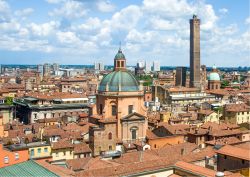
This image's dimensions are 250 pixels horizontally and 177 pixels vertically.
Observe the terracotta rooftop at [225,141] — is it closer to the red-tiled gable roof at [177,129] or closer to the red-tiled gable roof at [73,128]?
the red-tiled gable roof at [177,129]

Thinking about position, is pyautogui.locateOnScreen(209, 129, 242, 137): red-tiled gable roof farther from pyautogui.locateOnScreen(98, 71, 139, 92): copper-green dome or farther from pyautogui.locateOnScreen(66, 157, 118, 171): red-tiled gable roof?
pyautogui.locateOnScreen(66, 157, 118, 171): red-tiled gable roof

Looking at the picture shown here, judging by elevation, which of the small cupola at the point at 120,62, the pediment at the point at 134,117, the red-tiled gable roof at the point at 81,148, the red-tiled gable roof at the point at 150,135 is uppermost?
the small cupola at the point at 120,62

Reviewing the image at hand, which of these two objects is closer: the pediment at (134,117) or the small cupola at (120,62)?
the pediment at (134,117)

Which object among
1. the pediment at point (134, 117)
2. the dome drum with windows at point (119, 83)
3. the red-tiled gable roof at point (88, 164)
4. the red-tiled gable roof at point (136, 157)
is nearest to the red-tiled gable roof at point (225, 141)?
the red-tiled gable roof at point (136, 157)

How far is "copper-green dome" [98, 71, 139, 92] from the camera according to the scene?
48406 mm

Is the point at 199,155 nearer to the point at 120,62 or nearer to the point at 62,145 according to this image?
the point at 62,145

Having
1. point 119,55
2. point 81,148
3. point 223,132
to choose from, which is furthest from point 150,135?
point 119,55

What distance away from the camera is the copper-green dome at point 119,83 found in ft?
159

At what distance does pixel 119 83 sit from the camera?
48.4 metres

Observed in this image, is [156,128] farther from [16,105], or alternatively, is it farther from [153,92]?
[153,92]

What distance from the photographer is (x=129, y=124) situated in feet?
158

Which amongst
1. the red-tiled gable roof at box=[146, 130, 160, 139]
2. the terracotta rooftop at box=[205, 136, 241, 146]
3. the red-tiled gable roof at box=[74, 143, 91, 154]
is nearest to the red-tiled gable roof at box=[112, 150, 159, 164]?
the red-tiled gable roof at box=[74, 143, 91, 154]

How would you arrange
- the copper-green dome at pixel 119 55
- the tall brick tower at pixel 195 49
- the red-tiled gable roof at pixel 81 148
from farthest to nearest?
the tall brick tower at pixel 195 49 < the copper-green dome at pixel 119 55 < the red-tiled gable roof at pixel 81 148

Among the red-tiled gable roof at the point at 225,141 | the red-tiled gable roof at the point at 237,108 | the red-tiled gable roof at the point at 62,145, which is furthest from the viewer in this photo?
the red-tiled gable roof at the point at 237,108
